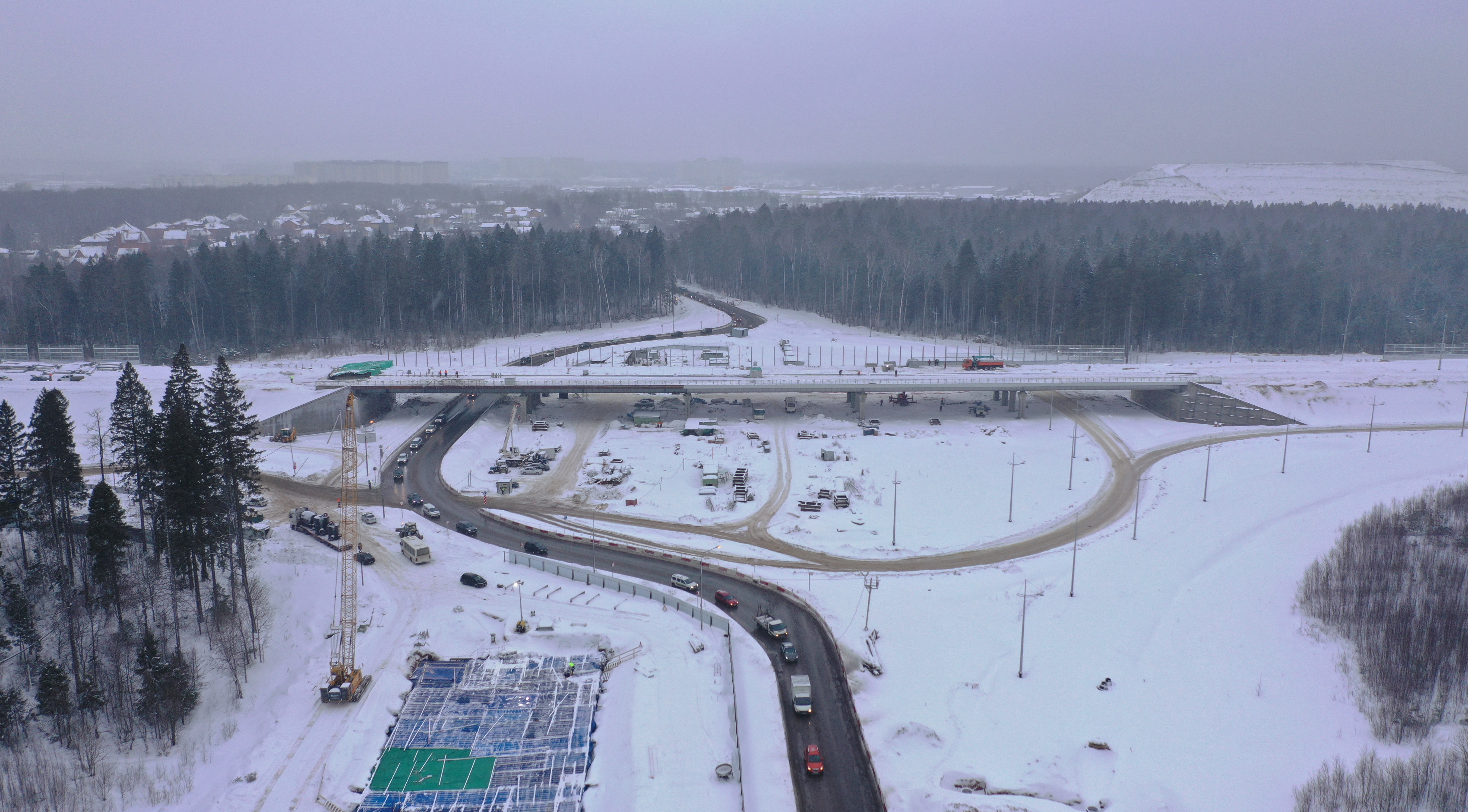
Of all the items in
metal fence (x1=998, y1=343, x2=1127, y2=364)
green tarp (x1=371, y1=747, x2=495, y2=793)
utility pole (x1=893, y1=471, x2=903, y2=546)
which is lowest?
green tarp (x1=371, y1=747, x2=495, y2=793)

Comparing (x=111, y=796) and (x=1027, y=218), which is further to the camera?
(x=1027, y=218)

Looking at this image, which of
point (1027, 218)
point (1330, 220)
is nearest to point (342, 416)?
point (1027, 218)

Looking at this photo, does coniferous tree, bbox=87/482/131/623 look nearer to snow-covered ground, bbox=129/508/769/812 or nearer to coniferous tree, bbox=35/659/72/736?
coniferous tree, bbox=35/659/72/736

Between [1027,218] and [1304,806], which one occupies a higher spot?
[1027,218]

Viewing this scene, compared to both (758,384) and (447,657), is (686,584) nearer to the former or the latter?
(447,657)

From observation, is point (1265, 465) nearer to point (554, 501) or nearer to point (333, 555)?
point (554, 501)

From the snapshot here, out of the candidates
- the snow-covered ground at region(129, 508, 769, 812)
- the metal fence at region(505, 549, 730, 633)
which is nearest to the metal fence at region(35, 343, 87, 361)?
the snow-covered ground at region(129, 508, 769, 812)
